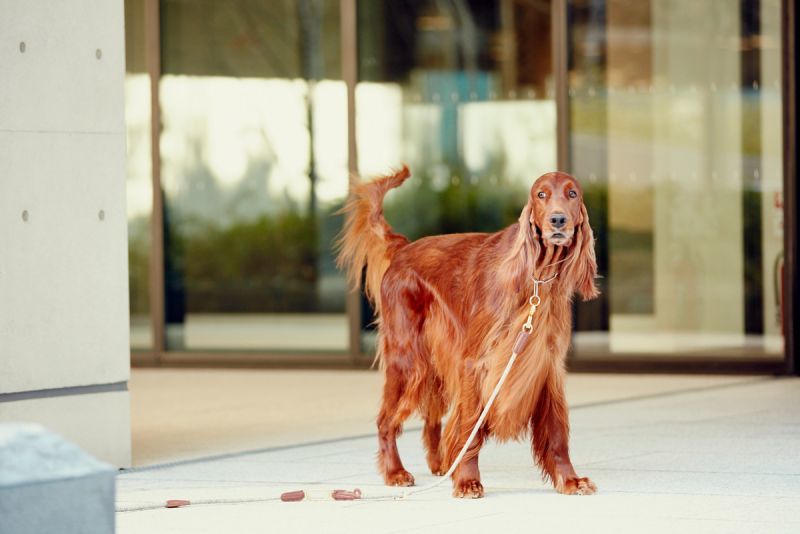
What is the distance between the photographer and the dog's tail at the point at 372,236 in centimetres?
701

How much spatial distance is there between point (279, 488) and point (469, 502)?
A: 0.92 metres

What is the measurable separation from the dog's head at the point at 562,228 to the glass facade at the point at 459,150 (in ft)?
19.3

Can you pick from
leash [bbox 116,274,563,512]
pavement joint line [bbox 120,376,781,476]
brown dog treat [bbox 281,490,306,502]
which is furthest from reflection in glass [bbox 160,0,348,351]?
brown dog treat [bbox 281,490,306,502]

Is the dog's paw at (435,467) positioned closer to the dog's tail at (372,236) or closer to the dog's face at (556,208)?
the dog's tail at (372,236)

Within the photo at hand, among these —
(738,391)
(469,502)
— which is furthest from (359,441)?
(738,391)

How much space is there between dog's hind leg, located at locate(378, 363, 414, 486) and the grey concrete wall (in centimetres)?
141

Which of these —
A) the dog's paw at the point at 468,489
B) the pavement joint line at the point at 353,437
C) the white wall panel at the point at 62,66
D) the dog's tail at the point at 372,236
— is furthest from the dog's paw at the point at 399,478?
the white wall panel at the point at 62,66

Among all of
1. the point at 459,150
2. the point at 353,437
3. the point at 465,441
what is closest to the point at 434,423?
the point at 465,441

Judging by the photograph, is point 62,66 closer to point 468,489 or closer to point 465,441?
point 465,441

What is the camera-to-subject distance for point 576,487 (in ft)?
20.5

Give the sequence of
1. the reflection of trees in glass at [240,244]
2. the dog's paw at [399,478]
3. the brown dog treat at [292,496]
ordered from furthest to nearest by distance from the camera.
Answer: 1. the reflection of trees in glass at [240,244]
2. the dog's paw at [399,478]
3. the brown dog treat at [292,496]

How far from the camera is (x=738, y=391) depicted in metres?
10.5

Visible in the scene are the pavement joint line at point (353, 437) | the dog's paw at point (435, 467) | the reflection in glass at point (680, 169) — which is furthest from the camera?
the reflection in glass at point (680, 169)

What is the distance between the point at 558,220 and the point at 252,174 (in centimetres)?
700
